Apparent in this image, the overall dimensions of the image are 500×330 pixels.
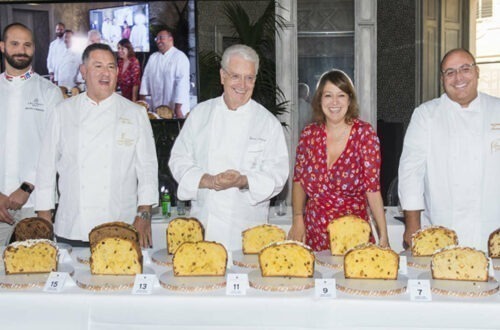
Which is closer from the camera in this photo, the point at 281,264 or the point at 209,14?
the point at 281,264

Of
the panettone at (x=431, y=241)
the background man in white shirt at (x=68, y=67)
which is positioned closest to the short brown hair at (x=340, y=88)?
the panettone at (x=431, y=241)

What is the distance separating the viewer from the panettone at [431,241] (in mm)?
2270

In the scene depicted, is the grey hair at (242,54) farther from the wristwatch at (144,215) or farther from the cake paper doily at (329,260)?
the cake paper doily at (329,260)

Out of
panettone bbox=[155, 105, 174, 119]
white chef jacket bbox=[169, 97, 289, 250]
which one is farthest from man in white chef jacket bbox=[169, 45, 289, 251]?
panettone bbox=[155, 105, 174, 119]

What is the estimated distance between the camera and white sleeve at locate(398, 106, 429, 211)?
278cm

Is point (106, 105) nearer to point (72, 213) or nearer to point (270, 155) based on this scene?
point (72, 213)

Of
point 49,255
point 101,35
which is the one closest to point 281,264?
point 49,255

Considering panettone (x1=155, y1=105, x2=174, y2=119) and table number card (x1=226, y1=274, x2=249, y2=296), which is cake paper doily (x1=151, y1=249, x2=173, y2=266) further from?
panettone (x1=155, y1=105, x2=174, y2=119)

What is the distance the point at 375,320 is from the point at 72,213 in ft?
4.78

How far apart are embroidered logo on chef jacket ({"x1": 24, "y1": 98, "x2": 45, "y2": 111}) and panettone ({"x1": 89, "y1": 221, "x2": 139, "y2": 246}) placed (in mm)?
1092

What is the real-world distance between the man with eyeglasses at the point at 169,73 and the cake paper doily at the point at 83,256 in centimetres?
295

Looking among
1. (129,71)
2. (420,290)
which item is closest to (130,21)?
(129,71)

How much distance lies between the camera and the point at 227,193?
9.20 ft

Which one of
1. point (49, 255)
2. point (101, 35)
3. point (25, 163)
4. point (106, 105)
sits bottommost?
point (49, 255)
